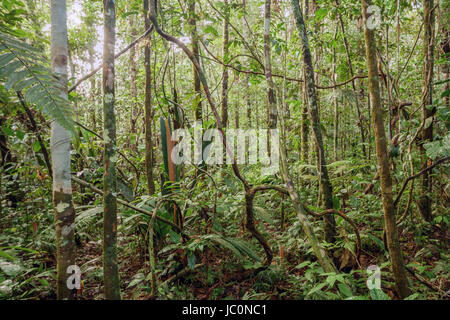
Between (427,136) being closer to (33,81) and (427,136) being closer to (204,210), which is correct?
(204,210)

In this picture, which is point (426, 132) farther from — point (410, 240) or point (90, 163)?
point (90, 163)

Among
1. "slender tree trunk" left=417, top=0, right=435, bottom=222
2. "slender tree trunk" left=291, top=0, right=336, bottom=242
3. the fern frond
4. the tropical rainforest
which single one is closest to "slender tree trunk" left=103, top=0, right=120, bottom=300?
the tropical rainforest

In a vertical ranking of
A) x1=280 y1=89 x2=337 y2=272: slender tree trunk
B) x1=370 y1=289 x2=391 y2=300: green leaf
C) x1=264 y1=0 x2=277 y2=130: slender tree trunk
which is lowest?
x1=370 y1=289 x2=391 y2=300: green leaf

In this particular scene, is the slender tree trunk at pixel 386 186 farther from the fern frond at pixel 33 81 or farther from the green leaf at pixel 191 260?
the fern frond at pixel 33 81

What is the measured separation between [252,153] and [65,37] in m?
6.13

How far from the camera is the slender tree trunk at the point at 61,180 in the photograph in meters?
1.69

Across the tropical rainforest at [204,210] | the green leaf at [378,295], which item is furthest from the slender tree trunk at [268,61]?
the green leaf at [378,295]

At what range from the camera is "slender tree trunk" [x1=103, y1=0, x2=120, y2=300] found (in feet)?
5.31

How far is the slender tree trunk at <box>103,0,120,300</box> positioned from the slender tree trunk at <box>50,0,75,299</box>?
0.96 feet

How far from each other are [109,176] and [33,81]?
2.31 ft

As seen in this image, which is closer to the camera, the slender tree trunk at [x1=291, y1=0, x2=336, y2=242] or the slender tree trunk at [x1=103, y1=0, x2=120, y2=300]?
the slender tree trunk at [x1=103, y1=0, x2=120, y2=300]

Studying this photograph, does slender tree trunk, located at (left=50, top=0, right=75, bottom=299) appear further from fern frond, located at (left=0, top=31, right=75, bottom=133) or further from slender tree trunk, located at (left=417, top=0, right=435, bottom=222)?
slender tree trunk, located at (left=417, top=0, right=435, bottom=222)

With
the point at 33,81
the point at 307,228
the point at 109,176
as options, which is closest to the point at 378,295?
the point at 307,228

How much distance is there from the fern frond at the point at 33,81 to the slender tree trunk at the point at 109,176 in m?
0.22
